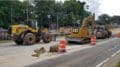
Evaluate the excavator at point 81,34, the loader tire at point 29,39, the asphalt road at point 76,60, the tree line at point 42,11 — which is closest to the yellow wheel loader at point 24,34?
the loader tire at point 29,39

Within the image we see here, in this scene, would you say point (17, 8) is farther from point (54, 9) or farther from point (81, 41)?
point (81, 41)

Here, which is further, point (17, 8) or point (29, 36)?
point (17, 8)

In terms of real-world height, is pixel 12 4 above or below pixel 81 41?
above

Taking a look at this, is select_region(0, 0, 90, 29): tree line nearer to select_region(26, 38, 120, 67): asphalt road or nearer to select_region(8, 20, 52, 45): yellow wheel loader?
select_region(8, 20, 52, 45): yellow wheel loader

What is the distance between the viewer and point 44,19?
105812 millimetres

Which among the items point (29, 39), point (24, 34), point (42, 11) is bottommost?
point (29, 39)

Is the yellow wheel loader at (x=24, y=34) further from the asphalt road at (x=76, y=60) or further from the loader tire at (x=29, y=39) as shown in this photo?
the asphalt road at (x=76, y=60)

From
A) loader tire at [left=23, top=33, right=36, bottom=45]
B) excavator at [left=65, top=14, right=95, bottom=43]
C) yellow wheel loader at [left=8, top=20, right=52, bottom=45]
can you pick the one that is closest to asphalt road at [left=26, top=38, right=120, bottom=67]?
loader tire at [left=23, top=33, right=36, bottom=45]

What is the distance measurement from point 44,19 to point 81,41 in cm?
6880

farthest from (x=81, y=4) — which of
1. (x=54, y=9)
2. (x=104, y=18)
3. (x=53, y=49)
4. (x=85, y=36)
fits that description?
(x=53, y=49)

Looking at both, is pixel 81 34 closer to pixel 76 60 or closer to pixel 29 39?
pixel 29 39

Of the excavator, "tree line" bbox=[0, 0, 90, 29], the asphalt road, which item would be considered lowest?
the asphalt road

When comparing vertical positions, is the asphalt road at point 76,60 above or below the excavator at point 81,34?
below

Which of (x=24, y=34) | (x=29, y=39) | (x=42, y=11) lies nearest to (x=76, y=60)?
(x=29, y=39)
